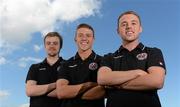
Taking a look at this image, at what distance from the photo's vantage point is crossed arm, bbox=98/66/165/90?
4.50 metres

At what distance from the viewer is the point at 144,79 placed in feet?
14.8

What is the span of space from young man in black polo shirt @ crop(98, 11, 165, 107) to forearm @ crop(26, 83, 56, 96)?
4.65 feet

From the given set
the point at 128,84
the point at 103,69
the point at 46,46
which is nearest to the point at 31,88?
the point at 46,46

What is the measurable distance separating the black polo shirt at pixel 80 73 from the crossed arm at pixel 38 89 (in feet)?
1.58

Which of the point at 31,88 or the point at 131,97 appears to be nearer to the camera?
the point at 131,97

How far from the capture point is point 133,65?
186 inches

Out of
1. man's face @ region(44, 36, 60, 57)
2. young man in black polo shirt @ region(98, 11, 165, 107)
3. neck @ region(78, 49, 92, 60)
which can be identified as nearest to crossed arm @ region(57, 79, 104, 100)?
young man in black polo shirt @ region(98, 11, 165, 107)

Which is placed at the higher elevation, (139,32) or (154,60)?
(139,32)

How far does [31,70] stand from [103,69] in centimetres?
204

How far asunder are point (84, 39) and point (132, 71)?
4.16 ft

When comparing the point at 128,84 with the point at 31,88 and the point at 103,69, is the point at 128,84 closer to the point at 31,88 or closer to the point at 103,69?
the point at 103,69

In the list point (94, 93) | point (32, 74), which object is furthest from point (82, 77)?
point (32, 74)

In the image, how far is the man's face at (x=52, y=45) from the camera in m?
6.28

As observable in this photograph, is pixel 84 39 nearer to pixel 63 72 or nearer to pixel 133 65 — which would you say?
pixel 63 72
